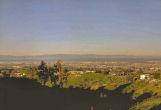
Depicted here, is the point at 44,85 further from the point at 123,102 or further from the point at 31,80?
the point at 123,102

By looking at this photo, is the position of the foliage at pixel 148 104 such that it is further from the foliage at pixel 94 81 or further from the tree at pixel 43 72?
Result: the tree at pixel 43 72

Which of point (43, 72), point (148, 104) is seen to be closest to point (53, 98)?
point (43, 72)

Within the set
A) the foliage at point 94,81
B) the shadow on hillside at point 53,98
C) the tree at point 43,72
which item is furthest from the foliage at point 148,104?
the tree at point 43,72

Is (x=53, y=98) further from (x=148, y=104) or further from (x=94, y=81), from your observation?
(x=148, y=104)

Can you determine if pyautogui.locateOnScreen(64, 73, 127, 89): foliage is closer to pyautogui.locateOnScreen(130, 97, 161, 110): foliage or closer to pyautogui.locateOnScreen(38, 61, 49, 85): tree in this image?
pyautogui.locateOnScreen(38, 61, 49, 85): tree

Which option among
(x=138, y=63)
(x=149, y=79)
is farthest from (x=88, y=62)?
(x=149, y=79)

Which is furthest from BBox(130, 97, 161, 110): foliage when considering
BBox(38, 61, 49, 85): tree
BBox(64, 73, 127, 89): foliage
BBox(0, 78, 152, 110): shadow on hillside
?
BBox(38, 61, 49, 85): tree
